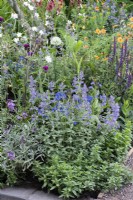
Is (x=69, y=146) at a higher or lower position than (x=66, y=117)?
lower

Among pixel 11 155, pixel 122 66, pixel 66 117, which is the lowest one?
pixel 11 155

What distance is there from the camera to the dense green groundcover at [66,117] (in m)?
3.95

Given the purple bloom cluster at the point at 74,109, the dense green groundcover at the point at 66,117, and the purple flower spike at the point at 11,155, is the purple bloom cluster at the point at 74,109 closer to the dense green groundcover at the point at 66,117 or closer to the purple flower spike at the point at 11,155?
the dense green groundcover at the point at 66,117

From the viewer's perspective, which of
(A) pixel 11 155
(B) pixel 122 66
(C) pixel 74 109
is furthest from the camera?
(B) pixel 122 66

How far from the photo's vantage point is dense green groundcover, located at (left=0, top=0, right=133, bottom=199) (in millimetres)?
3947

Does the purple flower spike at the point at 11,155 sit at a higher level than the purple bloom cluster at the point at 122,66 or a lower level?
lower

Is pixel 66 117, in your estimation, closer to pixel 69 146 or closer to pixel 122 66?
pixel 69 146

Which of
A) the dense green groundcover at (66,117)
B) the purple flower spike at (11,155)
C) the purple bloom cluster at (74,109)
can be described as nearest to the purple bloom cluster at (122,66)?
the dense green groundcover at (66,117)

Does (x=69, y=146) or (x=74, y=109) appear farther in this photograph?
(x=74, y=109)

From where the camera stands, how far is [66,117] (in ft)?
13.6

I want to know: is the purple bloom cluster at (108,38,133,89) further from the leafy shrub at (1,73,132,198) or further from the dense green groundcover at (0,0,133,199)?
the leafy shrub at (1,73,132,198)

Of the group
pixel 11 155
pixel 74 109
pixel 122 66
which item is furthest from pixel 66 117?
pixel 122 66

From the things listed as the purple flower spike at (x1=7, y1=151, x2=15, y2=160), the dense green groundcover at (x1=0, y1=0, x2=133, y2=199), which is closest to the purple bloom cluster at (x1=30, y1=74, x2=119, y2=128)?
the dense green groundcover at (x1=0, y1=0, x2=133, y2=199)

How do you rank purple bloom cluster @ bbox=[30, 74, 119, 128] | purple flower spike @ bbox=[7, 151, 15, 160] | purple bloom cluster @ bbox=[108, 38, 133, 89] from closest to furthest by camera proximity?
purple flower spike @ bbox=[7, 151, 15, 160] < purple bloom cluster @ bbox=[30, 74, 119, 128] < purple bloom cluster @ bbox=[108, 38, 133, 89]
